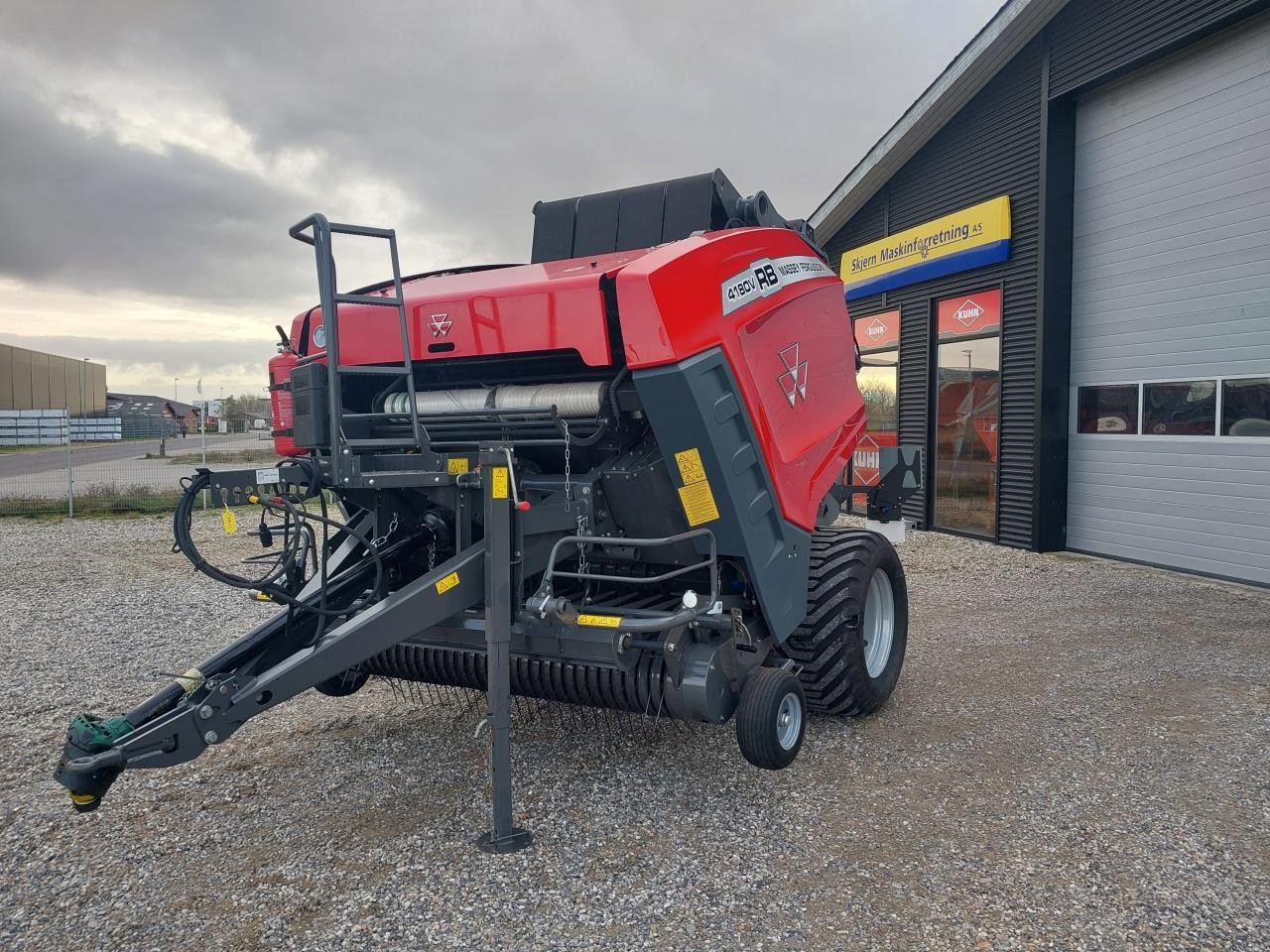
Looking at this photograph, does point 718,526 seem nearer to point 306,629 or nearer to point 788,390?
point 788,390

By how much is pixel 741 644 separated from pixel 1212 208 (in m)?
7.11

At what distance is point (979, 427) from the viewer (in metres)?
10.6

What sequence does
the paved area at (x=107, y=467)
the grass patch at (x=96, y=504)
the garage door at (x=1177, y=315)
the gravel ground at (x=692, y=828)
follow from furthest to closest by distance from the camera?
1. the paved area at (x=107, y=467)
2. the grass patch at (x=96, y=504)
3. the garage door at (x=1177, y=315)
4. the gravel ground at (x=692, y=828)

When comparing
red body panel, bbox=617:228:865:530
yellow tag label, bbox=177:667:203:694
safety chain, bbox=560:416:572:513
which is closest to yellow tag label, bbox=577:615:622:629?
safety chain, bbox=560:416:572:513

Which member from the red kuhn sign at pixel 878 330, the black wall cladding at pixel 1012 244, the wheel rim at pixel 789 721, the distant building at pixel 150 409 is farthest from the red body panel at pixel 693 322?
the distant building at pixel 150 409

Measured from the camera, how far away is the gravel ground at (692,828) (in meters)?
2.69

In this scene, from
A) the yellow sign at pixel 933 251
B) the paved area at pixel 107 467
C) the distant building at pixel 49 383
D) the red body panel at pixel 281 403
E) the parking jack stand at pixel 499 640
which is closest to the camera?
the parking jack stand at pixel 499 640

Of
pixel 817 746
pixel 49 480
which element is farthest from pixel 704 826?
pixel 49 480

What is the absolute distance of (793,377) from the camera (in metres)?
4.03

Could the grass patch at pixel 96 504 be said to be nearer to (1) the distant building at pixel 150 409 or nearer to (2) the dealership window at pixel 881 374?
(2) the dealership window at pixel 881 374

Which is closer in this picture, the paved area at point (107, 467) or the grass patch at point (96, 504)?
the grass patch at point (96, 504)

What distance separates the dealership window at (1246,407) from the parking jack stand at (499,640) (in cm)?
724

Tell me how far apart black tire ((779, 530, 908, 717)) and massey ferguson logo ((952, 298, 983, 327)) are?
7.12 metres

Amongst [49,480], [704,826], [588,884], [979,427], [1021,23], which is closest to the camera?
[588,884]
